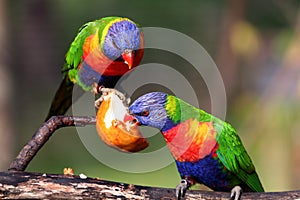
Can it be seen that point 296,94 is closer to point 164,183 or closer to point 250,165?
point 164,183

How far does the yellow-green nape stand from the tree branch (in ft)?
0.96

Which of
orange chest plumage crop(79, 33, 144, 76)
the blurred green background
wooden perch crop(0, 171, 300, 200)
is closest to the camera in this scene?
wooden perch crop(0, 171, 300, 200)

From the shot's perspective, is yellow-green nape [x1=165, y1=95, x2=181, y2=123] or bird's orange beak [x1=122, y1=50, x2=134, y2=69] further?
bird's orange beak [x1=122, y1=50, x2=134, y2=69]

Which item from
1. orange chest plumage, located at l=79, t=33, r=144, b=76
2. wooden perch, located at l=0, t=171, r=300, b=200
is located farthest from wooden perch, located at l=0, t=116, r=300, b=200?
orange chest plumage, located at l=79, t=33, r=144, b=76

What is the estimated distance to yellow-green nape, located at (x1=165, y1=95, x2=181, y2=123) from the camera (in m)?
2.22

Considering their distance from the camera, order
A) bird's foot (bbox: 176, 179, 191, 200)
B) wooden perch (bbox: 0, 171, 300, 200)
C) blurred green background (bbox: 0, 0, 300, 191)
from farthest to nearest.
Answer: blurred green background (bbox: 0, 0, 300, 191), bird's foot (bbox: 176, 179, 191, 200), wooden perch (bbox: 0, 171, 300, 200)

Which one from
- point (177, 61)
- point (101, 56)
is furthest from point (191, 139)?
point (177, 61)

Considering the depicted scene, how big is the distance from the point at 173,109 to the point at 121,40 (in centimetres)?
63

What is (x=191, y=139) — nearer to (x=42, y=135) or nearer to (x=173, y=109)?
(x=173, y=109)

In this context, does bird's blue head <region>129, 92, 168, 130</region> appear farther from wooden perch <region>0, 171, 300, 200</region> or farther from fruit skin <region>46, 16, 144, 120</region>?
fruit skin <region>46, 16, 144, 120</region>

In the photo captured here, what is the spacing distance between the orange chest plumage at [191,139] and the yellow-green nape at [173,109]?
3 centimetres

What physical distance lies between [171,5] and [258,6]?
2.35m

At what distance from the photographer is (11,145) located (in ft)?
16.6

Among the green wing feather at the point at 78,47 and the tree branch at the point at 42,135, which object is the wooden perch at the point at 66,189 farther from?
the green wing feather at the point at 78,47
